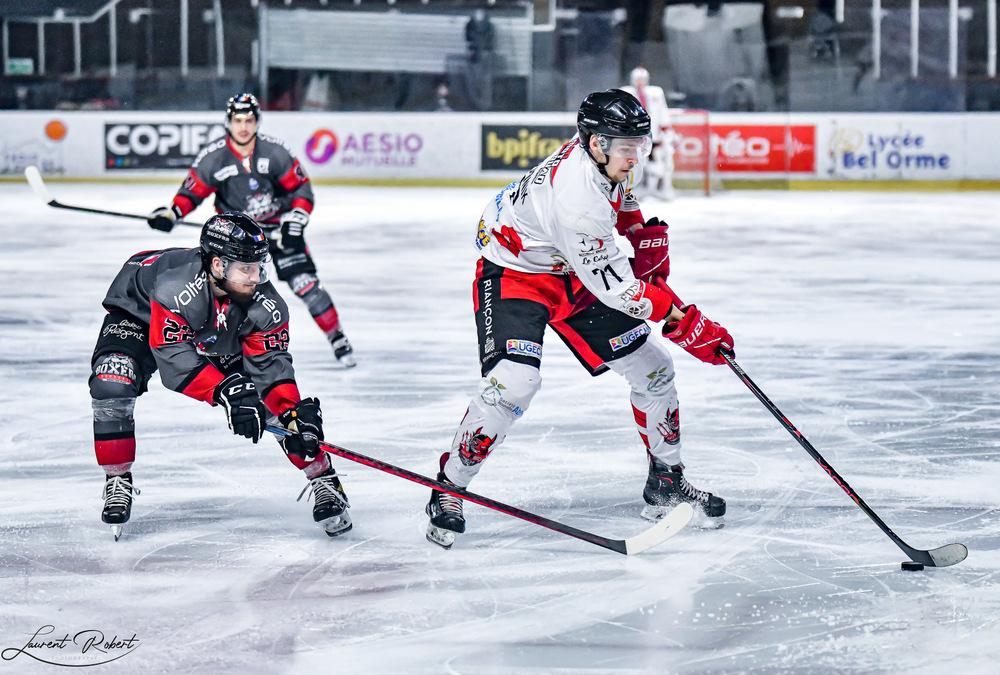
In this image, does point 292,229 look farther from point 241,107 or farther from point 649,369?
point 649,369

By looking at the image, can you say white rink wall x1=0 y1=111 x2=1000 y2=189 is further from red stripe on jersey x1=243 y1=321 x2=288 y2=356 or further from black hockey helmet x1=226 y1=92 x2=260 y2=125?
red stripe on jersey x1=243 y1=321 x2=288 y2=356

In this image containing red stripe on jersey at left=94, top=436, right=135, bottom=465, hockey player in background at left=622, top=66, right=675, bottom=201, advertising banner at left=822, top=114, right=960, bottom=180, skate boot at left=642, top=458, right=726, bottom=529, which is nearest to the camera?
red stripe on jersey at left=94, top=436, right=135, bottom=465

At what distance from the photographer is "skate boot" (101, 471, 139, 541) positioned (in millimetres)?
3463

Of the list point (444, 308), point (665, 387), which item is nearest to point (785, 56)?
point (444, 308)

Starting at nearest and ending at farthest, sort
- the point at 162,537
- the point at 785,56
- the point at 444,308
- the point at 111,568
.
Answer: the point at 111,568 → the point at 162,537 → the point at 444,308 → the point at 785,56

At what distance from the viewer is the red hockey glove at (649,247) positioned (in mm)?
3545

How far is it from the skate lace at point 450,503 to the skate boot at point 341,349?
2276 mm

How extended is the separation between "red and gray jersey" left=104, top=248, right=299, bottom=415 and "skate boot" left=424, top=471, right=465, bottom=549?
0.41 m

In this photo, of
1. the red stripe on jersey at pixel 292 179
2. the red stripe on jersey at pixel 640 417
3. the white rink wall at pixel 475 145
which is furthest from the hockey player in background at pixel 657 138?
the red stripe on jersey at pixel 640 417

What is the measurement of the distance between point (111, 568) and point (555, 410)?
199cm

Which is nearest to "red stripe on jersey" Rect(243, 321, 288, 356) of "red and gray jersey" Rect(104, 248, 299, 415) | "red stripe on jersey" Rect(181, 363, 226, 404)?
"red and gray jersey" Rect(104, 248, 299, 415)

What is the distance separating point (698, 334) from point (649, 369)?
0.67 ft

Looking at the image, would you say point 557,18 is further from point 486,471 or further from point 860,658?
point 860,658

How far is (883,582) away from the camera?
10.3 feet
